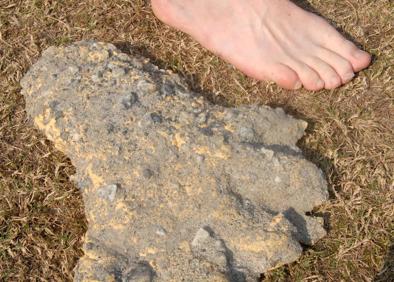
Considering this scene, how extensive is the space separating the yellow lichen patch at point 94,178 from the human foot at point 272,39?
2.61 ft

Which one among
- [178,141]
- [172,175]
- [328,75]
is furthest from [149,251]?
[328,75]

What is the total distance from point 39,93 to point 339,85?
1.17 metres

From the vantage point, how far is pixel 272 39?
88.2 inches

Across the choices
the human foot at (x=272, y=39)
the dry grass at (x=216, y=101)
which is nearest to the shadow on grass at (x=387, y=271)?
the dry grass at (x=216, y=101)

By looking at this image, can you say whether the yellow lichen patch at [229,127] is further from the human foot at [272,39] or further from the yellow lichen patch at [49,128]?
the yellow lichen patch at [49,128]

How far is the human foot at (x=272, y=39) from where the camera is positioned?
84.3 inches

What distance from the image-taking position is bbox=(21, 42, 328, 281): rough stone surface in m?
1.60

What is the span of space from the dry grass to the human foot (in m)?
0.05

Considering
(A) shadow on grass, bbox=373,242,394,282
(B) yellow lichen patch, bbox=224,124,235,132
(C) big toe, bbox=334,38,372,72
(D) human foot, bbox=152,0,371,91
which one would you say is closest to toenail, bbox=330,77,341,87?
(D) human foot, bbox=152,0,371,91

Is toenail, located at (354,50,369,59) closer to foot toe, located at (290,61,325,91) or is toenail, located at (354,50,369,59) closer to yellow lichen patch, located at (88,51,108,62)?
foot toe, located at (290,61,325,91)

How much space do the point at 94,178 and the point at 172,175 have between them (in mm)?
257

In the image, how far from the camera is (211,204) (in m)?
1.67

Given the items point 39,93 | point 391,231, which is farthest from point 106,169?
point 391,231

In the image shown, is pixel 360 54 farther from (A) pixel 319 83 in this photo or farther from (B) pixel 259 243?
(B) pixel 259 243
